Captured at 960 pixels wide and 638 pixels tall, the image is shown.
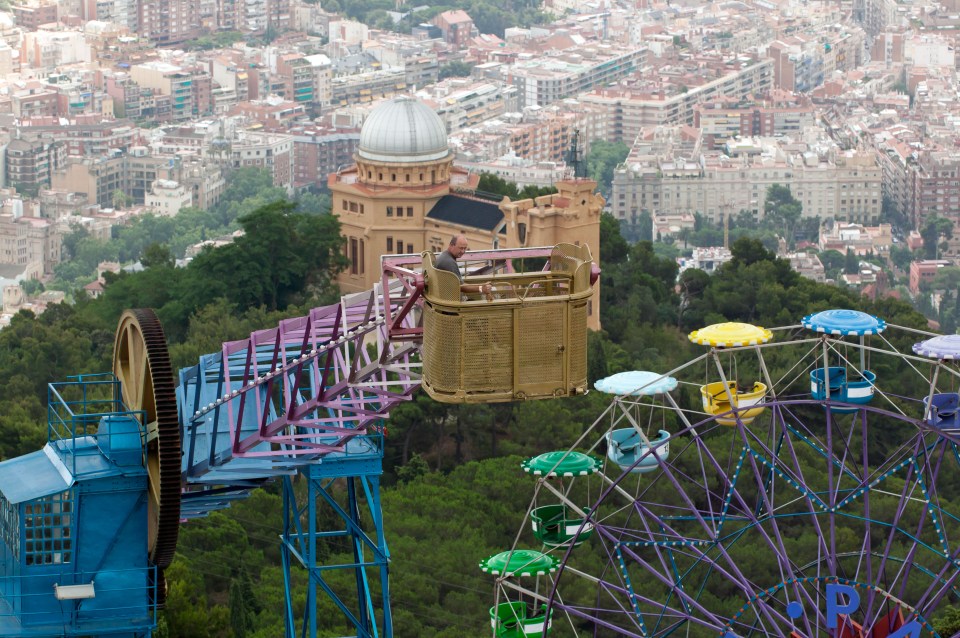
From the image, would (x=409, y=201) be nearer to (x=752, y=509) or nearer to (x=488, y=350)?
(x=752, y=509)

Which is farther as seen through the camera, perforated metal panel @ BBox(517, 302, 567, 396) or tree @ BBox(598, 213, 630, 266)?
tree @ BBox(598, 213, 630, 266)

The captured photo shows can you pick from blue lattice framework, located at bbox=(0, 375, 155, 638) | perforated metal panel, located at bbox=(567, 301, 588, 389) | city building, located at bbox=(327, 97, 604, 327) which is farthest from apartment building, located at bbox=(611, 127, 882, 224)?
perforated metal panel, located at bbox=(567, 301, 588, 389)

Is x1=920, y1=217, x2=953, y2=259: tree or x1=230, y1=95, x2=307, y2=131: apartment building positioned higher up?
x1=230, y1=95, x2=307, y2=131: apartment building

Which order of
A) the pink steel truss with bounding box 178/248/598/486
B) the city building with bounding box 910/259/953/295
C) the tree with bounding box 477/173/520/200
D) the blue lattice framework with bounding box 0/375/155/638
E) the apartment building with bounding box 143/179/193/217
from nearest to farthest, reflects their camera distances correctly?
the blue lattice framework with bounding box 0/375/155/638, the pink steel truss with bounding box 178/248/598/486, the tree with bounding box 477/173/520/200, the city building with bounding box 910/259/953/295, the apartment building with bounding box 143/179/193/217

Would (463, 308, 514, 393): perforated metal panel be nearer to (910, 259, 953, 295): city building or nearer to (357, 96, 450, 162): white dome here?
(357, 96, 450, 162): white dome

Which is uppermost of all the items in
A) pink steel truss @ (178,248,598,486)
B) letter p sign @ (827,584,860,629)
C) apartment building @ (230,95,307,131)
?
apartment building @ (230,95,307,131)

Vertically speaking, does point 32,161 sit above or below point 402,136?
below

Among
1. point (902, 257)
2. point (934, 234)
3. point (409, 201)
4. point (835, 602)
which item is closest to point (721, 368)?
point (835, 602)
